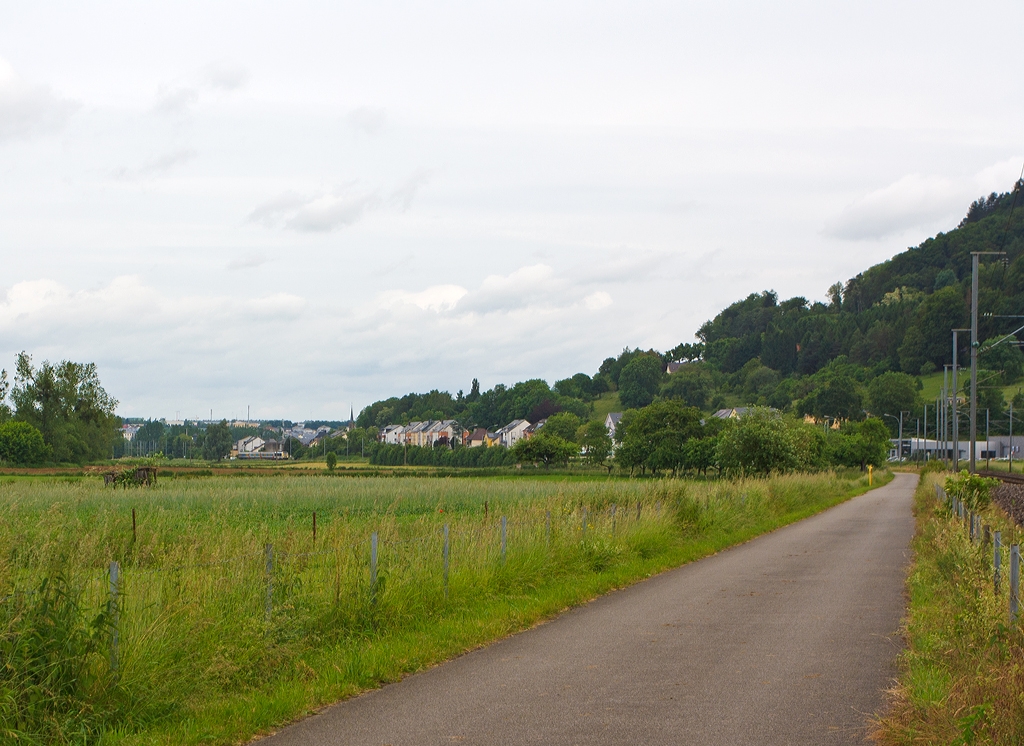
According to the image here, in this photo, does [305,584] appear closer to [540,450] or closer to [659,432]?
[659,432]

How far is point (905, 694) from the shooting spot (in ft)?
26.4

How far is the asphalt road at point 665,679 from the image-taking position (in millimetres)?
7387

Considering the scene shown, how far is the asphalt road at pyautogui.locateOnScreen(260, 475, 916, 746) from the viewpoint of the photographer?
7.39m

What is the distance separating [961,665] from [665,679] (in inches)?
102

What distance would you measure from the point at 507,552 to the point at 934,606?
613 centimetres

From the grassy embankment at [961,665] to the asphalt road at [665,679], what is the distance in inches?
13.7

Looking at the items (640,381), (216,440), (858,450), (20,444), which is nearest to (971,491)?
(858,450)

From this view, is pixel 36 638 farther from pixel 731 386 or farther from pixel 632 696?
pixel 731 386

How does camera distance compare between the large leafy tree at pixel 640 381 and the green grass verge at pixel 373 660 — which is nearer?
the green grass verge at pixel 373 660

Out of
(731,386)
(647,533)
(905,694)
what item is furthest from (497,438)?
(905,694)

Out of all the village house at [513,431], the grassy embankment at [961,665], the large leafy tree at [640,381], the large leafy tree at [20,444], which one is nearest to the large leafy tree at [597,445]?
the large leafy tree at [20,444]

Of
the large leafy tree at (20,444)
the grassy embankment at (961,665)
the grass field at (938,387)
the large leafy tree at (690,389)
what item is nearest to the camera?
the grassy embankment at (961,665)

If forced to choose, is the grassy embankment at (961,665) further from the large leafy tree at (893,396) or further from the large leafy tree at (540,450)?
the large leafy tree at (893,396)

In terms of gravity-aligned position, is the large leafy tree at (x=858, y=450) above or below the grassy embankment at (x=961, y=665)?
above
